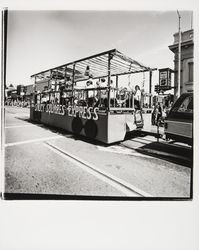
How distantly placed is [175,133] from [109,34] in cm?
174

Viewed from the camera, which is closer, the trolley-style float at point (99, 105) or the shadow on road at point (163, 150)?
the shadow on road at point (163, 150)

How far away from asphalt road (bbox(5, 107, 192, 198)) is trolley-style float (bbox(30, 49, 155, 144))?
1.28ft

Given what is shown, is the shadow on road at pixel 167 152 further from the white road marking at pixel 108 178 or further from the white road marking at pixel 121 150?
the white road marking at pixel 108 178

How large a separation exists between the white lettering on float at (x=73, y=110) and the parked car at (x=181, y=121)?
1.37 m

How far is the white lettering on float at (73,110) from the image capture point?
3738 mm

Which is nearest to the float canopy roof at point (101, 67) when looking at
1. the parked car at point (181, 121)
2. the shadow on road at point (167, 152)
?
the parked car at point (181, 121)

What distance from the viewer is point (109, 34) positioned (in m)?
2.45

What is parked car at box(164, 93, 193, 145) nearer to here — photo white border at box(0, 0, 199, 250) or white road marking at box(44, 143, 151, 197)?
A: photo white border at box(0, 0, 199, 250)

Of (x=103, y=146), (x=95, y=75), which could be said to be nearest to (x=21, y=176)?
(x=103, y=146)

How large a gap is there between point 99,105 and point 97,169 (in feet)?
5.94
